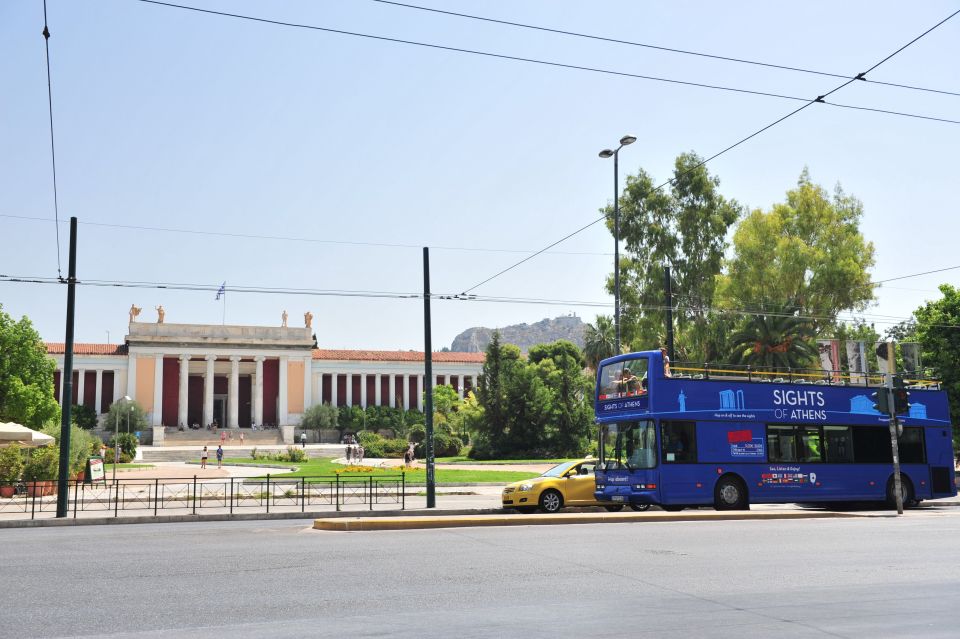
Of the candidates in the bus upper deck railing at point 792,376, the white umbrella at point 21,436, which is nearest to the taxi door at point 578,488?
the bus upper deck railing at point 792,376

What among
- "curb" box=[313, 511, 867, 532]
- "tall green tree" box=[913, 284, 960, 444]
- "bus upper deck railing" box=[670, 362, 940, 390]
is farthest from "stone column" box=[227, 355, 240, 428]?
"curb" box=[313, 511, 867, 532]

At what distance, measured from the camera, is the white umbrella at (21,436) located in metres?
26.6

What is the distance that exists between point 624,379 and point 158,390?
78.3m

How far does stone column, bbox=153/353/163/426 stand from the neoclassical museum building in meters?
0.11

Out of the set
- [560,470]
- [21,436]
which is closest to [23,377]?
[21,436]

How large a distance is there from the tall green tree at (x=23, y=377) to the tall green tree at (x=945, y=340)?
5177 cm

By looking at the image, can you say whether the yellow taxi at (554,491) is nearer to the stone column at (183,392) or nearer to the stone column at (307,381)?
the stone column at (183,392)

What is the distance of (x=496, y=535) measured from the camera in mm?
14844

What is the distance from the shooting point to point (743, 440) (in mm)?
21016

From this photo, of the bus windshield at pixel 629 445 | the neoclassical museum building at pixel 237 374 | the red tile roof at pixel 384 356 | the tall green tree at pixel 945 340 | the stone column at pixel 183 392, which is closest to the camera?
the bus windshield at pixel 629 445

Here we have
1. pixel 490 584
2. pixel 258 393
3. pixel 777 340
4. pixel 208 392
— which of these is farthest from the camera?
pixel 258 393

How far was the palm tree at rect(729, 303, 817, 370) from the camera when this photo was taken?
4456 centimetres

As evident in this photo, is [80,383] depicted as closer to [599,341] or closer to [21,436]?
[599,341]

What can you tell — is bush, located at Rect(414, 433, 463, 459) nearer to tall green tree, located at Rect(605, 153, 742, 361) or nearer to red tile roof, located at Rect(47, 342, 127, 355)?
tall green tree, located at Rect(605, 153, 742, 361)
